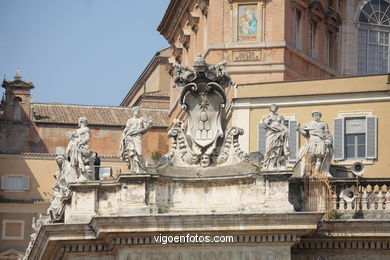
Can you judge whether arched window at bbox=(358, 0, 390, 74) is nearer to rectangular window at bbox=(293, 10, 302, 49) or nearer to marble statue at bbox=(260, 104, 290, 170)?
rectangular window at bbox=(293, 10, 302, 49)

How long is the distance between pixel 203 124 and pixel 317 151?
3.29m

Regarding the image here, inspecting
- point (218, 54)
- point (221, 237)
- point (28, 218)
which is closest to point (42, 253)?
point (221, 237)

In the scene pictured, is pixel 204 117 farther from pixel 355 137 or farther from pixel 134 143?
pixel 355 137

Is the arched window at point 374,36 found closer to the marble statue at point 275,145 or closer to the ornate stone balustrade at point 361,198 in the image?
the ornate stone balustrade at point 361,198

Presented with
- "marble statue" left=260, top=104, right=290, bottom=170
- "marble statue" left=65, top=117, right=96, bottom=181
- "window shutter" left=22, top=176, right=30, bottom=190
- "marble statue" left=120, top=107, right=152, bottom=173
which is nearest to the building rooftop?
A: "window shutter" left=22, top=176, right=30, bottom=190

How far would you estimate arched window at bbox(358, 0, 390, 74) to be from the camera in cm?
8781

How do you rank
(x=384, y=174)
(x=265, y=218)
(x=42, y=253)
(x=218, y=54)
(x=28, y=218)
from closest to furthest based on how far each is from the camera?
1. (x=265, y=218)
2. (x=42, y=253)
3. (x=384, y=174)
4. (x=218, y=54)
5. (x=28, y=218)

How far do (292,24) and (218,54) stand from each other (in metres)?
3.52

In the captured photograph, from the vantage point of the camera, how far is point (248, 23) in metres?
78.7

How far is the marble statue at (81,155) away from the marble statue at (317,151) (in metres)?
5.95

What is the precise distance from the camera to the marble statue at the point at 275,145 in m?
49.9

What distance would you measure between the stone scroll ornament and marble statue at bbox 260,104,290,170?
0.90 metres

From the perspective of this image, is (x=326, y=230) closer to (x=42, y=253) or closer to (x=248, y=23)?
(x=42, y=253)

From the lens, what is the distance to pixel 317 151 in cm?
5097
